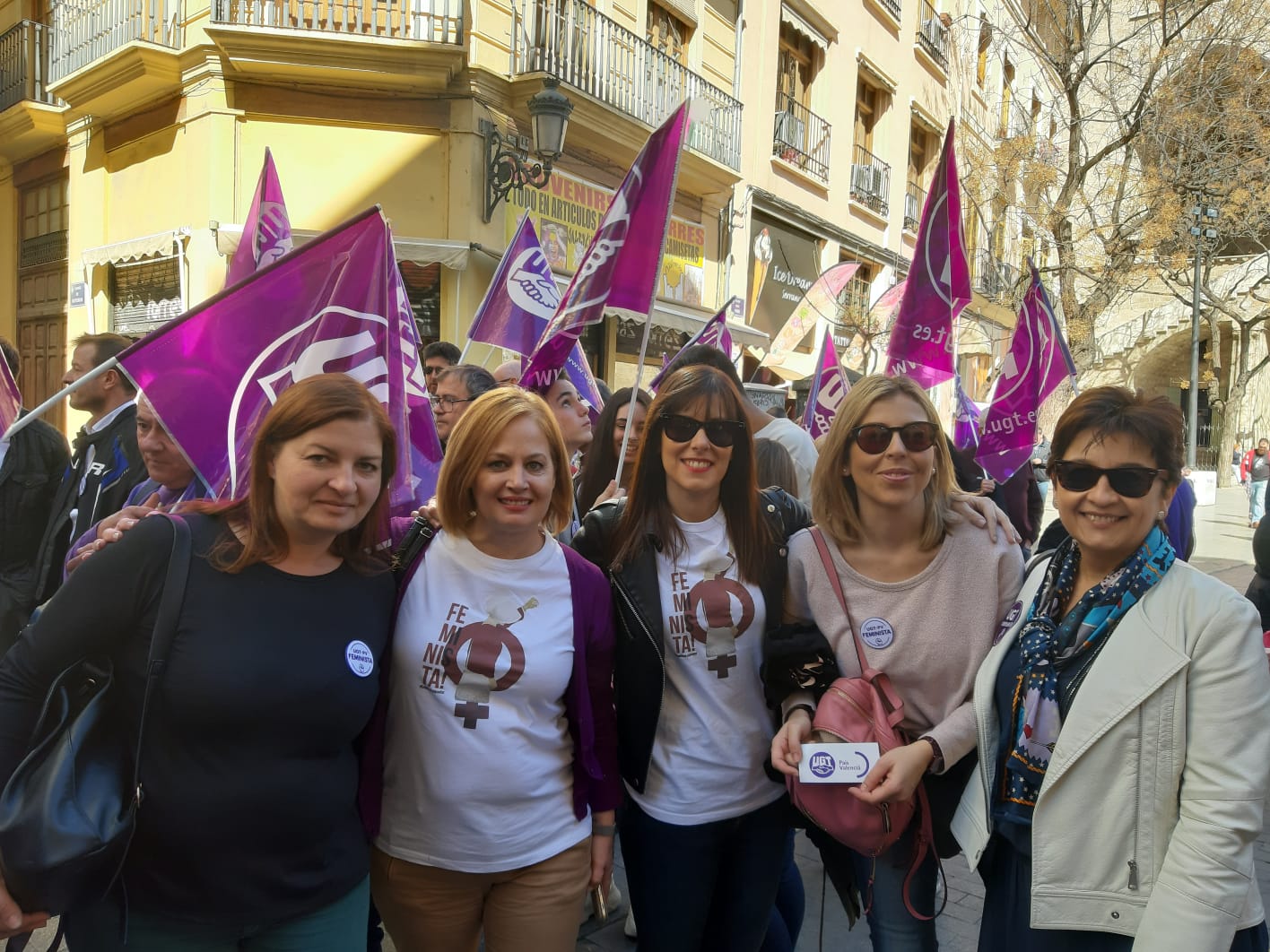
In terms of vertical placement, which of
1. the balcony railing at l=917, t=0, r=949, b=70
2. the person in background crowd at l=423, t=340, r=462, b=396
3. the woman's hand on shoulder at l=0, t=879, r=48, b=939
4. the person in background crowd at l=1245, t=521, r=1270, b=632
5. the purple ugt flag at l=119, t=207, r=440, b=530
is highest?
the balcony railing at l=917, t=0, r=949, b=70

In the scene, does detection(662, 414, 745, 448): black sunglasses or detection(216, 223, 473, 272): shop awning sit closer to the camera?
detection(662, 414, 745, 448): black sunglasses

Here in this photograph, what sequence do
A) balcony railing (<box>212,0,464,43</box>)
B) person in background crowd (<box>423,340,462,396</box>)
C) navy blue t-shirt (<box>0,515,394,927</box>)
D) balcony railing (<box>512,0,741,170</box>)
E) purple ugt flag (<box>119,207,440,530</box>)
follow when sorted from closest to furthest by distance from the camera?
navy blue t-shirt (<box>0,515,394,927</box>)
purple ugt flag (<box>119,207,440,530</box>)
person in background crowd (<box>423,340,462,396</box>)
balcony railing (<box>212,0,464,43</box>)
balcony railing (<box>512,0,741,170</box>)

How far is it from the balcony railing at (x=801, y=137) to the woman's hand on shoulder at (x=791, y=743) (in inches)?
639

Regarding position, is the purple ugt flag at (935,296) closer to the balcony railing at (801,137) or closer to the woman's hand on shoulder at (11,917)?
the woman's hand on shoulder at (11,917)

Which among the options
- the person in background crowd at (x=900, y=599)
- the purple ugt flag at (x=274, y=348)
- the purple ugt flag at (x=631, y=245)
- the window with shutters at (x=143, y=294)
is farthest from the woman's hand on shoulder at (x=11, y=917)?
the window with shutters at (x=143, y=294)

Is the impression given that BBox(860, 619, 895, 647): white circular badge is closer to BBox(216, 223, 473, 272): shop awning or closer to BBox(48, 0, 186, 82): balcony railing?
BBox(216, 223, 473, 272): shop awning

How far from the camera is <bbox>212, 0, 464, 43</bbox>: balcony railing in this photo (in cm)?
1036

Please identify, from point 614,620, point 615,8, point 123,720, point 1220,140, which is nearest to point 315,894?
point 123,720

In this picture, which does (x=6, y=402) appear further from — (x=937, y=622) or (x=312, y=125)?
(x=312, y=125)

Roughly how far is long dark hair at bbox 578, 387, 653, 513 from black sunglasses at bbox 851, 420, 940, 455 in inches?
69.6

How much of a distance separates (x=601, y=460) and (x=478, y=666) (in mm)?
2113

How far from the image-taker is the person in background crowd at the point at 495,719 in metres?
2.17

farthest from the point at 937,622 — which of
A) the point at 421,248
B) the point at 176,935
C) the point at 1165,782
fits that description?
the point at 421,248

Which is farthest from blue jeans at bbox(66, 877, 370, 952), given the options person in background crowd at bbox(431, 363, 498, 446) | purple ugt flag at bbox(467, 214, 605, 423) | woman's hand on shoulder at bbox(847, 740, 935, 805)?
purple ugt flag at bbox(467, 214, 605, 423)
